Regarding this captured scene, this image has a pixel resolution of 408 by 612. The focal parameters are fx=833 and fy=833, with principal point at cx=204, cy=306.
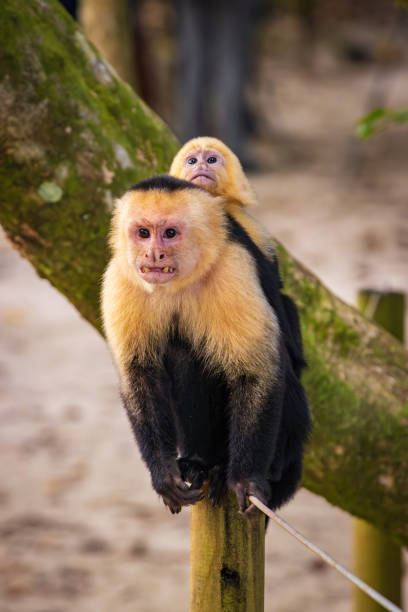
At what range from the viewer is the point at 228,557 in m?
1.84

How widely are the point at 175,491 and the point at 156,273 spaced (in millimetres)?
489

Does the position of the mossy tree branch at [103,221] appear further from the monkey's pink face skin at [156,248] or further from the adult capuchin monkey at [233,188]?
the monkey's pink face skin at [156,248]

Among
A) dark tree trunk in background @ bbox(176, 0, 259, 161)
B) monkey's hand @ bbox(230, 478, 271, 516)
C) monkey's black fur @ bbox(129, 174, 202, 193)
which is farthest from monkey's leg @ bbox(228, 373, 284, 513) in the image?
dark tree trunk in background @ bbox(176, 0, 259, 161)

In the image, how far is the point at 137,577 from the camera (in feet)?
13.9

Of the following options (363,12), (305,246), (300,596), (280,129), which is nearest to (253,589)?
(300,596)

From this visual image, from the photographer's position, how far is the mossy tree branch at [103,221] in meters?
2.44

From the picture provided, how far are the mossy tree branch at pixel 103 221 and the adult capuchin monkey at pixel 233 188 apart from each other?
0.26 meters

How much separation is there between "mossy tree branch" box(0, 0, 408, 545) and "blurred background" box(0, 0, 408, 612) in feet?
2.66

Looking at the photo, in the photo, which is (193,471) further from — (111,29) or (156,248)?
(111,29)

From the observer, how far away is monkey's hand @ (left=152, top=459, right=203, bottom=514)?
186cm

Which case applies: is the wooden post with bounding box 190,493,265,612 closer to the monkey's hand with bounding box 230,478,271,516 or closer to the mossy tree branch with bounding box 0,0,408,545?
the monkey's hand with bounding box 230,478,271,516

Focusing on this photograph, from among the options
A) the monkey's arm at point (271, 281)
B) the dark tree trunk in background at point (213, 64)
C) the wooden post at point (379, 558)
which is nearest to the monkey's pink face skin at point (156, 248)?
the monkey's arm at point (271, 281)

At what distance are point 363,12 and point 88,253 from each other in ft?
55.5

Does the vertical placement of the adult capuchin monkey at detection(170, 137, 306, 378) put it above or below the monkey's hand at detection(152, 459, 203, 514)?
above
